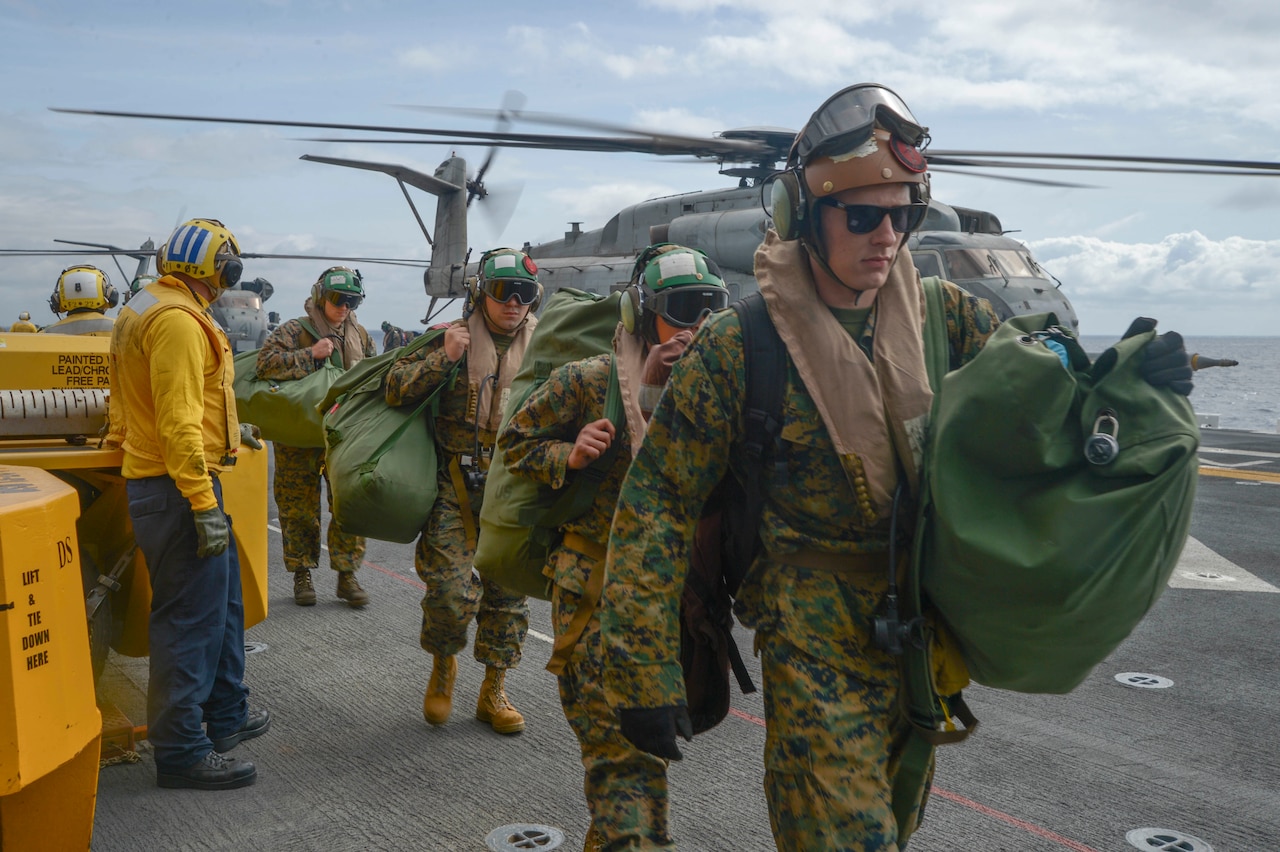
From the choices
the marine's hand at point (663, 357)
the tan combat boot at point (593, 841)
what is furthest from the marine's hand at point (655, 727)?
the marine's hand at point (663, 357)

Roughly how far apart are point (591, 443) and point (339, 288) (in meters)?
4.61

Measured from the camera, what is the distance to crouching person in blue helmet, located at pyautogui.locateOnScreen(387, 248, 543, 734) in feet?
15.3

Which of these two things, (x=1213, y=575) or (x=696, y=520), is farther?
(x=1213, y=575)

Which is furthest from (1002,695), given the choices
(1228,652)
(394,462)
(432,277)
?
(432,277)

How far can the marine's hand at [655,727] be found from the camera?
219cm

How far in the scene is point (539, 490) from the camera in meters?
3.34

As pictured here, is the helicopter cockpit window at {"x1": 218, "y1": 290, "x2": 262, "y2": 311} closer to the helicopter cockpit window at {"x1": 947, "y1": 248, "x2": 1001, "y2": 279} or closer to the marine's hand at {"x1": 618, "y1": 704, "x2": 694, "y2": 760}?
the helicopter cockpit window at {"x1": 947, "y1": 248, "x2": 1001, "y2": 279}

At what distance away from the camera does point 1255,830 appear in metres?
3.64


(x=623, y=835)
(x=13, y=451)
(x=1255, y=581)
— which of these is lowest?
(x=1255, y=581)

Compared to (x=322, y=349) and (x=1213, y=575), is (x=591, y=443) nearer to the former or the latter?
(x=322, y=349)

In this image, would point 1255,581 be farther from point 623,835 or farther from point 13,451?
point 13,451

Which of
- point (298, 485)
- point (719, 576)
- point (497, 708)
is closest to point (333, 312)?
point (298, 485)

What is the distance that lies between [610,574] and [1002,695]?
3489 millimetres

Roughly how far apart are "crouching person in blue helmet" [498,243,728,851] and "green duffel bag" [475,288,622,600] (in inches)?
1.8
